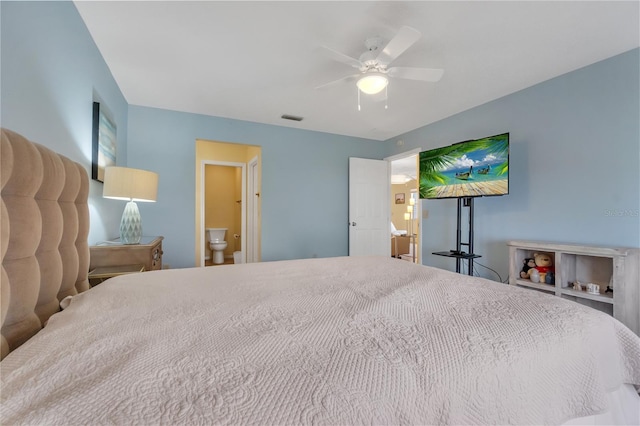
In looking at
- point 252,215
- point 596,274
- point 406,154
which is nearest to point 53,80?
point 252,215

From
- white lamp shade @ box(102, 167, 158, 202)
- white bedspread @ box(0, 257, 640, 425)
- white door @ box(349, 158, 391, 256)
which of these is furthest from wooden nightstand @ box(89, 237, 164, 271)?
white door @ box(349, 158, 391, 256)

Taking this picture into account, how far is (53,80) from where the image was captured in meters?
1.50

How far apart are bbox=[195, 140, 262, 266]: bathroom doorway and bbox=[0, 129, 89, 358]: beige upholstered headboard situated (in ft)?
8.61

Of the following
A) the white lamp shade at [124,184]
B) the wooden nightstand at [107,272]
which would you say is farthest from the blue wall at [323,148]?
the wooden nightstand at [107,272]

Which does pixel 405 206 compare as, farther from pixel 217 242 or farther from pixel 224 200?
pixel 217 242

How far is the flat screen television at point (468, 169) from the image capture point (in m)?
2.78

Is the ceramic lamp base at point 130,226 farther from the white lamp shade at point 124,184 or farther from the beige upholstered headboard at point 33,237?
the beige upholstered headboard at point 33,237

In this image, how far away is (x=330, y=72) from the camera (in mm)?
2570

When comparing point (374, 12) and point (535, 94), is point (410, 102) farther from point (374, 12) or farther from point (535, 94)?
point (374, 12)

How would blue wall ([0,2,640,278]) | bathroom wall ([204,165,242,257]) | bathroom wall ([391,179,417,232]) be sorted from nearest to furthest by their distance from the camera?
blue wall ([0,2,640,278]) → bathroom wall ([204,165,242,257]) → bathroom wall ([391,179,417,232])

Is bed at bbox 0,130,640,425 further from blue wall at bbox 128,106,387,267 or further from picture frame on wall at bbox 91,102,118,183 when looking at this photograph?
blue wall at bbox 128,106,387,267

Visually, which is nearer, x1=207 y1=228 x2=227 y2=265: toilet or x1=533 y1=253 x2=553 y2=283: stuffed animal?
x1=533 y1=253 x2=553 y2=283: stuffed animal

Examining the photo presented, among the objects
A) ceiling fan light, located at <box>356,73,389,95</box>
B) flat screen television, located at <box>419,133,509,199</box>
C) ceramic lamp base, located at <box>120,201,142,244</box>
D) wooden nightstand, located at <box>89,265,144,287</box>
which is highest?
ceiling fan light, located at <box>356,73,389,95</box>

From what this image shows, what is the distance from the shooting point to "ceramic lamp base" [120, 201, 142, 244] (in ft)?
7.20
